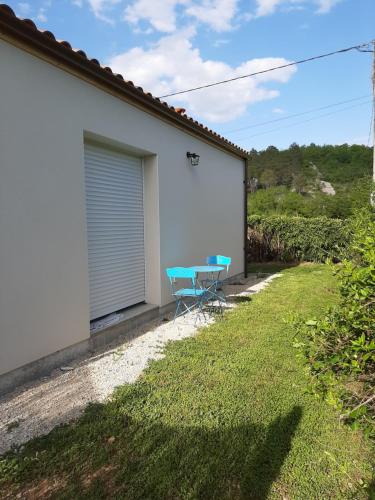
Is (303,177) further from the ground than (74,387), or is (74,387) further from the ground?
(303,177)

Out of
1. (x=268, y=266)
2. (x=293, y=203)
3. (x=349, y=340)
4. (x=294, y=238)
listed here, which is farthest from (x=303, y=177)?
(x=349, y=340)

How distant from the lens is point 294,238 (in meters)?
14.1

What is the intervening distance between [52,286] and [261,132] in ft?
88.9

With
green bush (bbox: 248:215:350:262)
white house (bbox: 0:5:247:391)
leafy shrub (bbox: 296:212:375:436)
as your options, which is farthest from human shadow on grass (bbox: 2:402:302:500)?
green bush (bbox: 248:215:350:262)

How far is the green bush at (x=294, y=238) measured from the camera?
1345cm

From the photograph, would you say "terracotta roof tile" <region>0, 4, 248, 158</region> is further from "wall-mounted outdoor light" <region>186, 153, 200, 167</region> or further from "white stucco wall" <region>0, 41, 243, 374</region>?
"wall-mounted outdoor light" <region>186, 153, 200, 167</region>

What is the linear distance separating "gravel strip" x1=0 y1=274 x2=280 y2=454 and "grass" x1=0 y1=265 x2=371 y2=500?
194 millimetres

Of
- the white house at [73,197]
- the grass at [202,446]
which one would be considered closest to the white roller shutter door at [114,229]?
the white house at [73,197]

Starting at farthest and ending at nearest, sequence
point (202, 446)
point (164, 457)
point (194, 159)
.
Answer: point (194, 159) < point (202, 446) < point (164, 457)

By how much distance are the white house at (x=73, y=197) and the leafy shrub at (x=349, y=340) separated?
2933mm

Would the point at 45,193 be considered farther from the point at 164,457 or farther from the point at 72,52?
the point at 164,457

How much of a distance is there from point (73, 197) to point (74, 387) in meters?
2.28

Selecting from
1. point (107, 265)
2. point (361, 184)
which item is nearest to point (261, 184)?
point (361, 184)

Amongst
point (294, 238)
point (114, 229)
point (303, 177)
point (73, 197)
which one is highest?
point (303, 177)
